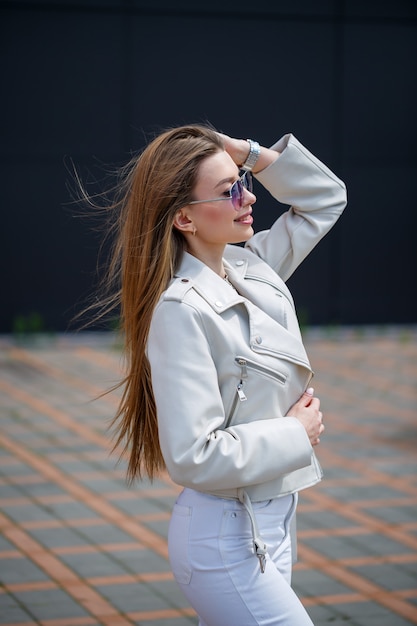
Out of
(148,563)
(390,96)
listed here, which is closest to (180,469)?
(148,563)

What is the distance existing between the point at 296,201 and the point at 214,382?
0.78m

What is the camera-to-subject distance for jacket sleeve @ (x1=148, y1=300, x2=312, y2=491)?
2.46 m

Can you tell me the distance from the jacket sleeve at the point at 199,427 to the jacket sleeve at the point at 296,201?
619 millimetres

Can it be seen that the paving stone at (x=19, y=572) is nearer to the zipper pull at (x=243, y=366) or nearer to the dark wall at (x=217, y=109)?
the zipper pull at (x=243, y=366)

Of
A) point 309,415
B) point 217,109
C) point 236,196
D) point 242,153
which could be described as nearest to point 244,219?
point 236,196

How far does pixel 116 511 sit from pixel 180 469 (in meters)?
3.27

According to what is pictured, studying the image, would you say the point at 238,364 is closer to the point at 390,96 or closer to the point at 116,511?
the point at 116,511

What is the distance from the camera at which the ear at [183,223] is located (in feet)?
8.78

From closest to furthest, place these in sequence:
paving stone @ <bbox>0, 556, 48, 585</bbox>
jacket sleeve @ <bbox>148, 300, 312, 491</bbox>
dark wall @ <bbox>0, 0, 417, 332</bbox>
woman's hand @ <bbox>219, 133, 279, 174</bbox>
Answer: jacket sleeve @ <bbox>148, 300, 312, 491</bbox>, woman's hand @ <bbox>219, 133, 279, 174</bbox>, paving stone @ <bbox>0, 556, 48, 585</bbox>, dark wall @ <bbox>0, 0, 417, 332</bbox>

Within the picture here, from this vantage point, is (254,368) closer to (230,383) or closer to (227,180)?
(230,383)

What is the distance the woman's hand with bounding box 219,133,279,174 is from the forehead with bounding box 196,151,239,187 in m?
0.16

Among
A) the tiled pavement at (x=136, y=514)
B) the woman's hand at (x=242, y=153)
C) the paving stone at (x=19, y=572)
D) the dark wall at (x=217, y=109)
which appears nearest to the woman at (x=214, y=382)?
the woman's hand at (x=242, y=153)

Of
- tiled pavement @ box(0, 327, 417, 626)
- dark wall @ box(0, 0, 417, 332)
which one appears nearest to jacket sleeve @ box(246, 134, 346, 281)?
tiled pavement @ box(0, 327, 417, 626)

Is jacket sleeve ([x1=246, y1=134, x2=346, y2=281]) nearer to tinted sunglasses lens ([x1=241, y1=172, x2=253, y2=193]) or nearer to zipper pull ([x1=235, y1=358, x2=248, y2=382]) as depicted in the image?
tinted sunglasses lens ([x1=241, y1=172, x2=253, y2=193])
